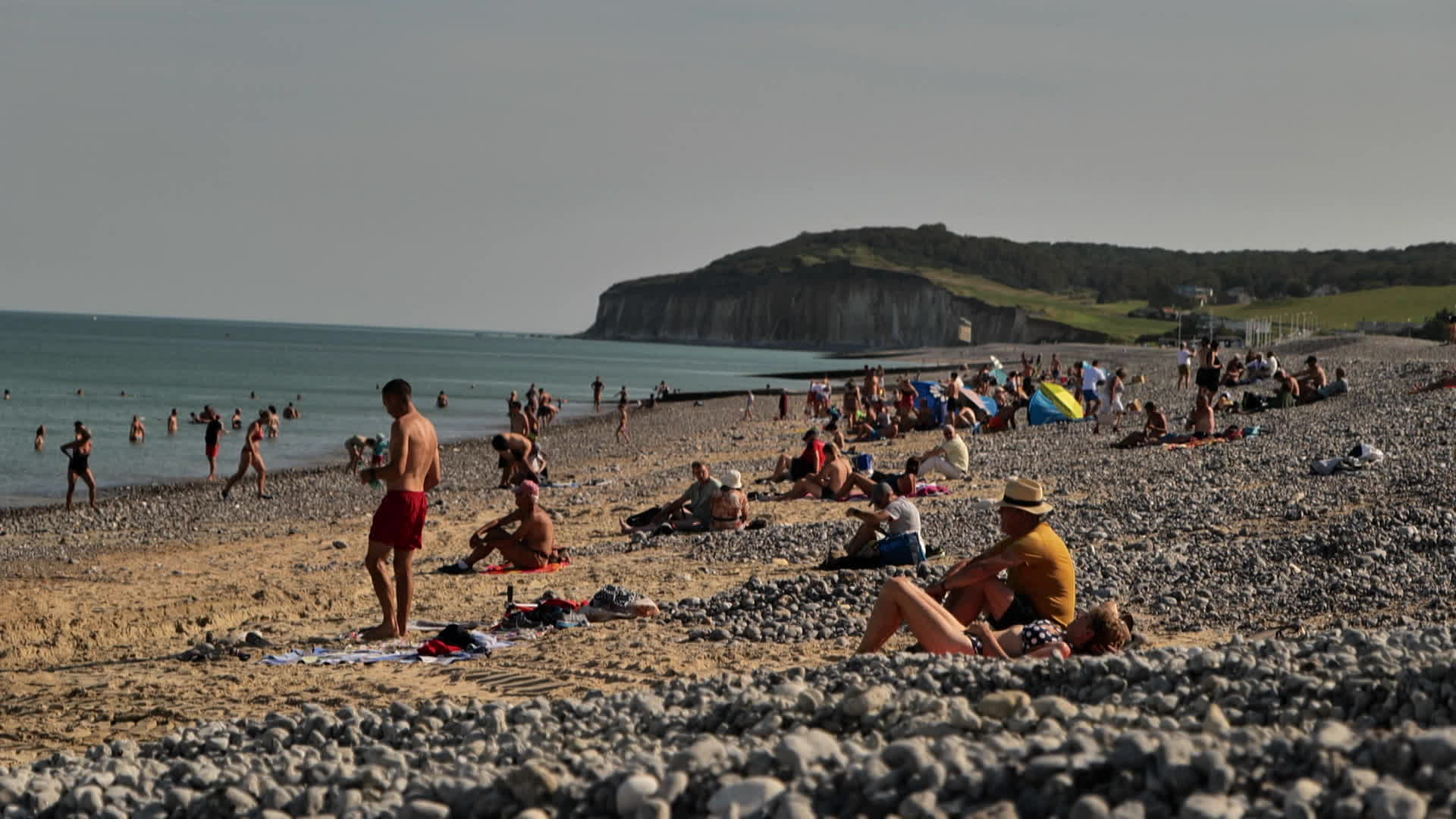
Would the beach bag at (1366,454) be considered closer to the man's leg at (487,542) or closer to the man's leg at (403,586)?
the man's leg at (487,542)

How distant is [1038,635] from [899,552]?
420 centimetres

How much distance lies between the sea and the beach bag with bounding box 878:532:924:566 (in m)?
19.4

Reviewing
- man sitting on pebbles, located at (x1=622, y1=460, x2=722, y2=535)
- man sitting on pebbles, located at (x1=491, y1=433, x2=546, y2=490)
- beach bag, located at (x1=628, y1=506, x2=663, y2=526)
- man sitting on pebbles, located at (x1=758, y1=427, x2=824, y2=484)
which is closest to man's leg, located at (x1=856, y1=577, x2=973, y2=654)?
man sitting on pebbles, located at (x1=622, y1=460, x2=722, y2=535)

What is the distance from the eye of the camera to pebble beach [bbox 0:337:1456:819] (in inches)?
169

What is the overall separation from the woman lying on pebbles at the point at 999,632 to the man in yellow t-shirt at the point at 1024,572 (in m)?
0.30

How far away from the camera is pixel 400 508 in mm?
9305

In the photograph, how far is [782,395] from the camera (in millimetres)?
41000

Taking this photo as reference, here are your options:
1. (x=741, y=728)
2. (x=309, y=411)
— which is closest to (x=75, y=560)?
(x=741, y=728)

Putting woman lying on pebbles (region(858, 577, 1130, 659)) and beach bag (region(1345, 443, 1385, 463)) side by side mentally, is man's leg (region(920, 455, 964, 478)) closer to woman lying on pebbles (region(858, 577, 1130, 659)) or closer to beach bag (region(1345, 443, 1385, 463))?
beach bag (region(1345, 443, 1385, 463))

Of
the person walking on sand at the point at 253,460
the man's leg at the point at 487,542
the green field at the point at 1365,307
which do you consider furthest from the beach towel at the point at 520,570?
the green field at the point at 1365,307

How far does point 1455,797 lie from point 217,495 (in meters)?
24.3

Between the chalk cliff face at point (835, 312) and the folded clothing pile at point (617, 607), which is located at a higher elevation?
the chalk cliff face at point (835, 312)

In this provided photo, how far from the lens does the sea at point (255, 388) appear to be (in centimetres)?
3372

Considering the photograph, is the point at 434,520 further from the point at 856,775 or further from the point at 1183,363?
the point at 1183,363
